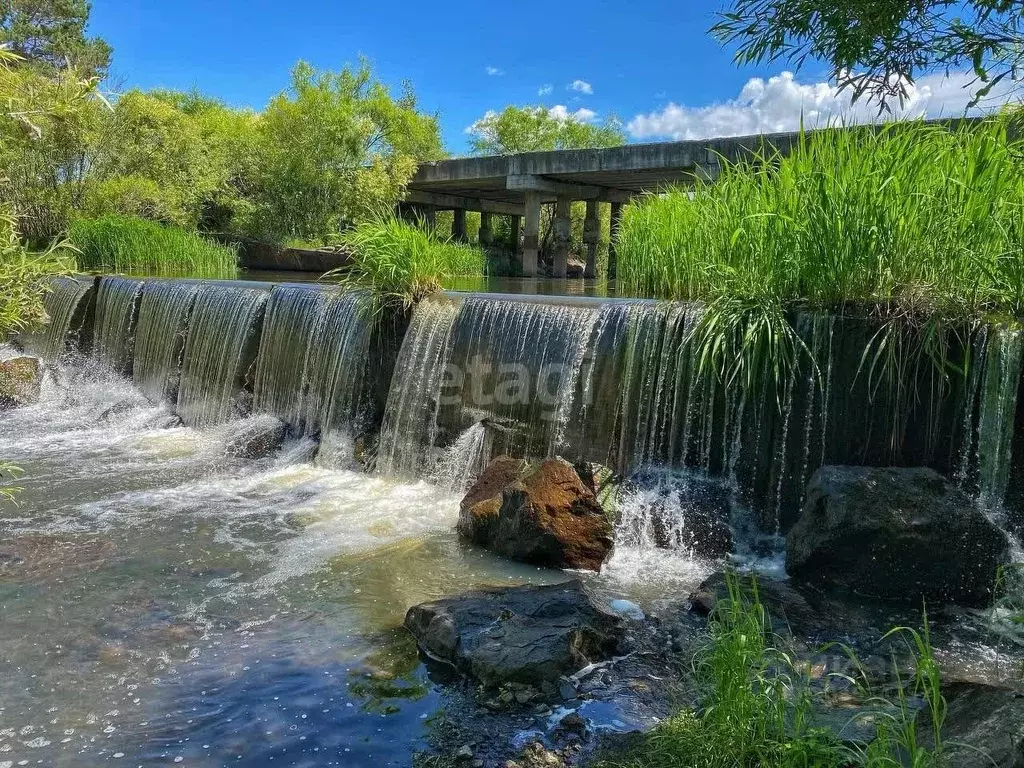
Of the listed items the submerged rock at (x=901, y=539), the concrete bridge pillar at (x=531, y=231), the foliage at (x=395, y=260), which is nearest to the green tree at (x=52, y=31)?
the concrete bridge pillar at (x=531, y=231)

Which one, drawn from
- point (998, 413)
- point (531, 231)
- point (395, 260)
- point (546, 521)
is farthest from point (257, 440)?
point (531, 231)

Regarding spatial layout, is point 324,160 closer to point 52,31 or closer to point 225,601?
point 52,31

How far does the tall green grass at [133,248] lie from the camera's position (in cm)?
1694

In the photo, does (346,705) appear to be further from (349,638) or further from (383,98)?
(383,98)

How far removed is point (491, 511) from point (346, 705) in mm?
2336

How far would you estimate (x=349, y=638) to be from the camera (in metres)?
4.22

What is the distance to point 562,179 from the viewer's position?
21828mm

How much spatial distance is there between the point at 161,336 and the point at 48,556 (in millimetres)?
6121

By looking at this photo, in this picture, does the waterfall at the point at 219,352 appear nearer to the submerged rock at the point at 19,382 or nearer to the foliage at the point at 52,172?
the submerged rock at the point at 19,382

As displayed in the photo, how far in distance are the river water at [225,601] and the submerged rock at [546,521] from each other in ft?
0.46

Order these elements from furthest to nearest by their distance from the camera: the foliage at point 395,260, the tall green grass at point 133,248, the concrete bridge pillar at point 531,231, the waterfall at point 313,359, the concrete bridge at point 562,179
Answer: the concrete bridge pillar at point 531,231, the concrete bridge at point 562,179, the tall green grass at point 133,248, the waterfall at point 313,359, the foliage at point 395,260

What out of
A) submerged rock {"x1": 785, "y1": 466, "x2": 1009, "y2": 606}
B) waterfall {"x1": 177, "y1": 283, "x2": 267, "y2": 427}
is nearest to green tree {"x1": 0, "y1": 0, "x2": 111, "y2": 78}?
waterfall {"x1": 177, "y1": 283, "x2": 267, "y2": 427}

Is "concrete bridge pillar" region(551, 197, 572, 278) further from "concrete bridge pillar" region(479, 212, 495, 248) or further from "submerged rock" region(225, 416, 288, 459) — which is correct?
"submerged rock" region(225, 416, 288, 459)

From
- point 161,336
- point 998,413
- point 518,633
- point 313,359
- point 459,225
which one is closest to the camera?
point 518,633
